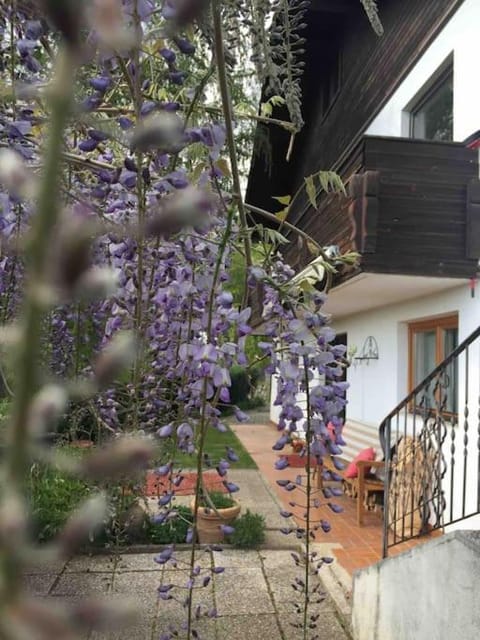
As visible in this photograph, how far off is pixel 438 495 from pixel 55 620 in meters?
3.35

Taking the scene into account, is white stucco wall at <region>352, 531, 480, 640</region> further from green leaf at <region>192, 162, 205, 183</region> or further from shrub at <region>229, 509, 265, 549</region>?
green leaf at <region>192, 162, 205, 183</region>

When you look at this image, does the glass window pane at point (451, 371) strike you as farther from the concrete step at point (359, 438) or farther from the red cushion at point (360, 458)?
the concrete step at point (359, 438)

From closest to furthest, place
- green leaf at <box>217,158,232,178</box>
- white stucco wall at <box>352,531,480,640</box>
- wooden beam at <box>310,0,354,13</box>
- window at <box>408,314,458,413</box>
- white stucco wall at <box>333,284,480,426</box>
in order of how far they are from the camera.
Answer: green leaf at <box>217,158,232,178</box> < white stucco wall at <box>352,531,480,640</box> < white stucco wall at <box>333,284,480,426</box> < window at <box>408,314,458,413</box> < wooden beam at <box>310,0,354,13</box>

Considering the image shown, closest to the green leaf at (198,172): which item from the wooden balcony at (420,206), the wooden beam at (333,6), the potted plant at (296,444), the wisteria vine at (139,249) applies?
the wisteria vine at (139,249)

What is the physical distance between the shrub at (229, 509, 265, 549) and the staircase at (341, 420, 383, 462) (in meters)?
2.13

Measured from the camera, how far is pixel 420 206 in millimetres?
5039

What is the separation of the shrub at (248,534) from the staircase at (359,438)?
6.98 ft

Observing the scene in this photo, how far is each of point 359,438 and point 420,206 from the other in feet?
11.3

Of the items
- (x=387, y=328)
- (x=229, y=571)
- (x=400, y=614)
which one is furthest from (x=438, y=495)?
(x=387, y=328)

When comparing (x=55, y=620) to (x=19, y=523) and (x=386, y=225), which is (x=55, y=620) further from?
(x=386, y=225)

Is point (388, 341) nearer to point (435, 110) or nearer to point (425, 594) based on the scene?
point (435, 110)

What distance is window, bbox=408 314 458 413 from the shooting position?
17.8 ft

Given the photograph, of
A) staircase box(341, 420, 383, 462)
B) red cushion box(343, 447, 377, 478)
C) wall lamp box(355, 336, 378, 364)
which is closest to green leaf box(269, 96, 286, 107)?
red cushion box(343, 447, 377, 478)

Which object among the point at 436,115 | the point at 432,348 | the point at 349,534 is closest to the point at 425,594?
the point at 349,534
